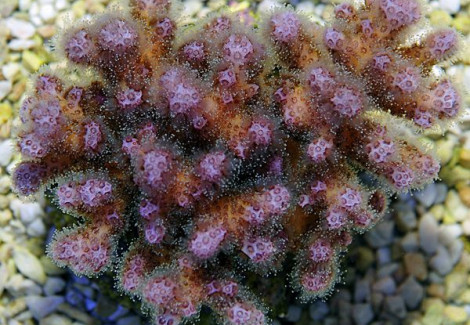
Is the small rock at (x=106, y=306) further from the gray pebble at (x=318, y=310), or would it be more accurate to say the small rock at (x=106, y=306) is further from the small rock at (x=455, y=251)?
the small rock at (x=455, y=251)

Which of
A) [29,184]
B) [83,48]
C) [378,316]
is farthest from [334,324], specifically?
[83,48]

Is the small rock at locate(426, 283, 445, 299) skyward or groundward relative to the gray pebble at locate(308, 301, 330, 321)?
skyward

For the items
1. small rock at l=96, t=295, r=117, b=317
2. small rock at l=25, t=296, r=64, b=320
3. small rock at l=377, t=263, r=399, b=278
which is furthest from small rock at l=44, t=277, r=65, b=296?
small rock at l=377, t=263, r=399, b=278

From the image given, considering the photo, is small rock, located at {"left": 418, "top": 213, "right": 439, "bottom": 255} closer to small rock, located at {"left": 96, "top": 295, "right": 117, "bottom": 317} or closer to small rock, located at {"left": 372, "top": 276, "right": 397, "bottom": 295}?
small rock, located at {"left": 372, "top": 276, "right": 397, "bottom": 295}

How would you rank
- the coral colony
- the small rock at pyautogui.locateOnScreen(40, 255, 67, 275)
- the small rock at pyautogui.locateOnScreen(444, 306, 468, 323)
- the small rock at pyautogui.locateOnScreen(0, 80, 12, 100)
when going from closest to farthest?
the coral colony < the small rock at pyautogui.locateOnScreen(444, 306, 468, 323) < the small rock at pyautogui.locateOnScreen(40, 255, 67, 275) < the small rock at pyautogui.locateOnScreen(0, 80, 12, 100)

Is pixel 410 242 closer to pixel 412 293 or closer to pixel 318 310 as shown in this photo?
pixel 412 293

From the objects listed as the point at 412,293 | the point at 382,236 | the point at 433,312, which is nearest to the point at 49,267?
the point at 382,236

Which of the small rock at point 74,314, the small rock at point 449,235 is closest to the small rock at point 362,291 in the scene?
the small rock at point 449,235
